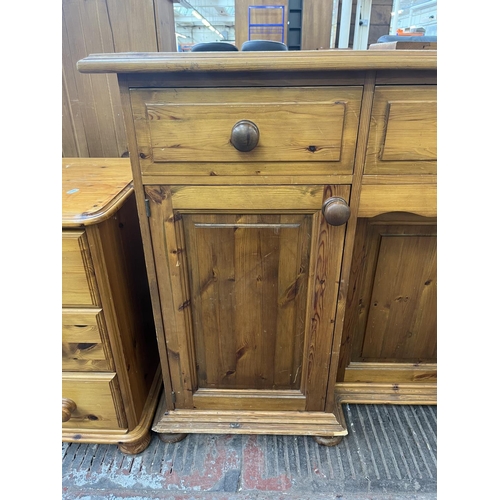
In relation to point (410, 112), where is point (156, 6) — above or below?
above

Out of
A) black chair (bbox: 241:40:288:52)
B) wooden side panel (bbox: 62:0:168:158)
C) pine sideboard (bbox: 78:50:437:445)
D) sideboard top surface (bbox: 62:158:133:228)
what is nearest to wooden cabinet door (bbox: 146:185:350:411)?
pine sideboard (bbox: 78:50:437:445)

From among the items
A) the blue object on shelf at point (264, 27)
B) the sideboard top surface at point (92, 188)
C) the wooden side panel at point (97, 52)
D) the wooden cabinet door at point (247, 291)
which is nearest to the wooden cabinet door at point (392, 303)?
the wooden cabinet door at point (247, 291)

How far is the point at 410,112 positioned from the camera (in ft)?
2.02

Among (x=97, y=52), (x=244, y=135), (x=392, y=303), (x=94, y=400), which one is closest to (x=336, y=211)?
(x=244, y=135)

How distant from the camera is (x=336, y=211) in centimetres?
65

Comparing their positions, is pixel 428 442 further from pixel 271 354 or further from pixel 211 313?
pixel 211 313

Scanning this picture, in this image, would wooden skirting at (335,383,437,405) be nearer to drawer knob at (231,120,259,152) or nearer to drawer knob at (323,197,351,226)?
drawer knob at (323,197,351,226)

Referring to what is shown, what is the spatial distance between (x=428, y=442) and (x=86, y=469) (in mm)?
971

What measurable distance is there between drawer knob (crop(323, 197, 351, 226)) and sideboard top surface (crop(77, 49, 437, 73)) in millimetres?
234

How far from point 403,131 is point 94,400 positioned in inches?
37.5

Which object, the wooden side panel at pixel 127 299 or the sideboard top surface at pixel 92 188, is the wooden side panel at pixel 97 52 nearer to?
the sideboard top surface at pixel 92 188

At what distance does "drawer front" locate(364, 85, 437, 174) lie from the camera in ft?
1.99

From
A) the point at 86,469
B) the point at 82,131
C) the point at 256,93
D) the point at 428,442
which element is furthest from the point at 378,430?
the point at 82,131

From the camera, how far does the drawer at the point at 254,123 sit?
→ 0.60 metres
